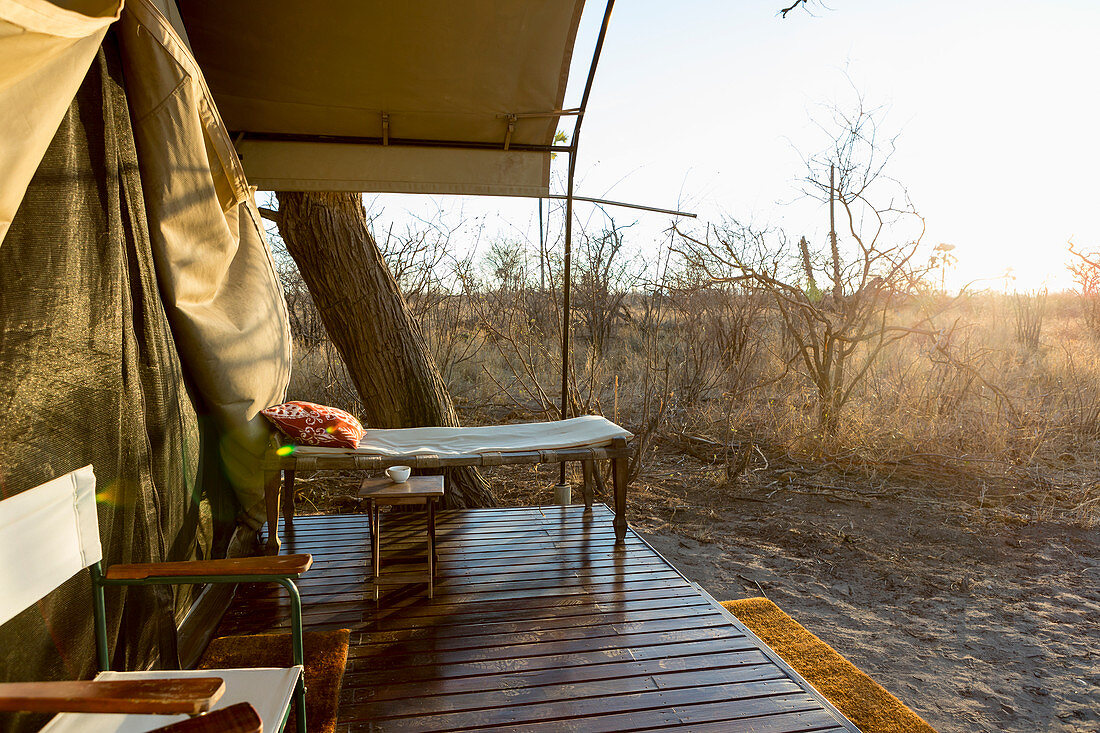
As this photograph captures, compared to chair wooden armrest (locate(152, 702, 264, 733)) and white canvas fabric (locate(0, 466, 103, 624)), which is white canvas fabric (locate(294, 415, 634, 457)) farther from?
chair wooden armrest (locate(152, 702, 264, 733))

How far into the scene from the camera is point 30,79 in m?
1.25

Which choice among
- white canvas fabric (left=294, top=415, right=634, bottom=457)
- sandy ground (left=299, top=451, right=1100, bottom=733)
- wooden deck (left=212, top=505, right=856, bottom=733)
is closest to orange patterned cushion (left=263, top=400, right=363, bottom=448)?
white canvas fabric (left=294, top=415, right=634, bottom=457)

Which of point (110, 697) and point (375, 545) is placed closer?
point (110, 697)

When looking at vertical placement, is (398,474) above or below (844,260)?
below

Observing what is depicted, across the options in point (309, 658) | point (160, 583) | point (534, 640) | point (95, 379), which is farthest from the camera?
point (534, 640)

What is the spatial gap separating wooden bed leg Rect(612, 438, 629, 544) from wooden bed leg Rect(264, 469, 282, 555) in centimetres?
155

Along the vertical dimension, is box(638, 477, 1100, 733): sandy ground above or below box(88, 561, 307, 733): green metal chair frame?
below

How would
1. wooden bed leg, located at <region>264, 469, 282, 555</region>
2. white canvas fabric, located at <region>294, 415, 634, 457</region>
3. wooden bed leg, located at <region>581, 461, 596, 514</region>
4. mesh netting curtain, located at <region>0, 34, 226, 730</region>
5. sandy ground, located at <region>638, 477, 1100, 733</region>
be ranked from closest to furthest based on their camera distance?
mesh netting curtain, located at <region>0, 34, 226, 730</region>, sandy ground, located at <region>638, 477, 1100, 733</region>, wooden bed leg, located at <region>264, 469, 282, 555</region>, white canvas fabric, located at <region>294, 415, 634, 457</region>, wooden bed leg, located at <region>581, 461, 596, 514</region>

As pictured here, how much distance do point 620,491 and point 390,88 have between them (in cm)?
227

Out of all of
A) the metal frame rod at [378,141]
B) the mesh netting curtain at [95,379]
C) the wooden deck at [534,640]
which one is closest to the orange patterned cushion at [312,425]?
the wooden deck at [534,640]

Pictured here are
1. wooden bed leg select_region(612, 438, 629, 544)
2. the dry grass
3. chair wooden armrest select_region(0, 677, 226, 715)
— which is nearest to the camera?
chair wooden armrest select_region(0, 677, 226, 715)

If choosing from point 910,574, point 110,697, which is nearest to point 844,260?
point 910,574

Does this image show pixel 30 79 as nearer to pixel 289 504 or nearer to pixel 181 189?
pixel 181 189

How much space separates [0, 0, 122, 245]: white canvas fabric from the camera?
1.15 meters
